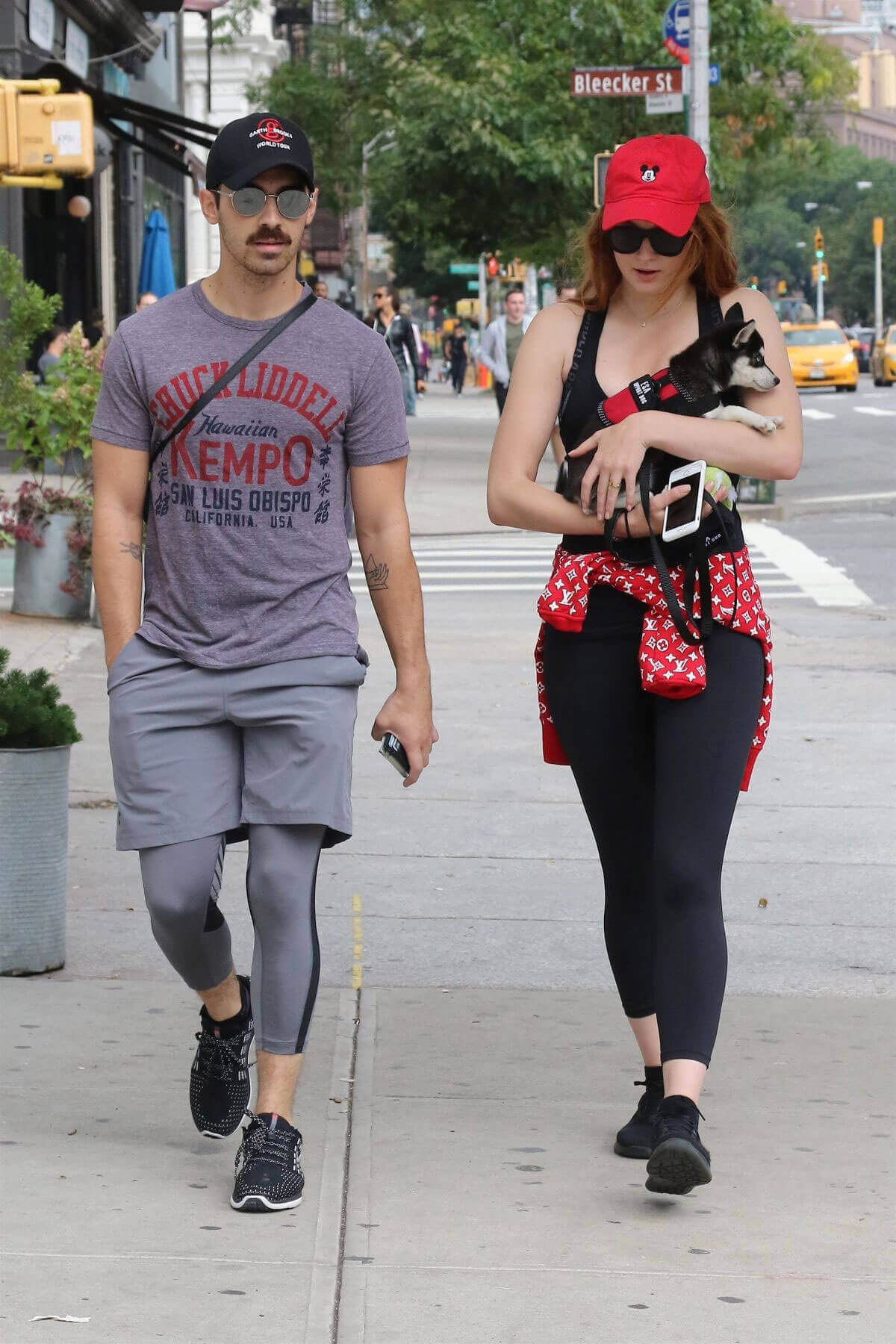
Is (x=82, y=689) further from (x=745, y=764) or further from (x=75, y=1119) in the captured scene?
(x=745, y=764)

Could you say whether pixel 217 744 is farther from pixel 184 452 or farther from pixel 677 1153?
pixel 677 1153

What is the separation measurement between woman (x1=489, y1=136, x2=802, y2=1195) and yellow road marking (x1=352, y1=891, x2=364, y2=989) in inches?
63.9

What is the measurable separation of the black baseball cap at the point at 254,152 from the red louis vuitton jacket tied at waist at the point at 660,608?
0.90 metres

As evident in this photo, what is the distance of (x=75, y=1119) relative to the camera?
175 inches

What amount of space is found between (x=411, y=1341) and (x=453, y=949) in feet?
8.65

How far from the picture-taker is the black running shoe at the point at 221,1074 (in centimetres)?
420

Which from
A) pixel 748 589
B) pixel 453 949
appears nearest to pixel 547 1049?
pixel 453 949

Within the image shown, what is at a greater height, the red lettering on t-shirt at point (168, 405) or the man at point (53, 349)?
the red lettering on t-shirt at point (168, 405)

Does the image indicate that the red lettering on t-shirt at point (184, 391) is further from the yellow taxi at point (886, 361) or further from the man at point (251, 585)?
the yellow taxi at point (886, 361)

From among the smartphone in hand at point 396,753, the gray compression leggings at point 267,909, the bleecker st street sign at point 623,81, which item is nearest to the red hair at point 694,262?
the smartphone in hand at point 396,753

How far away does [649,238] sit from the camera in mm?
3967

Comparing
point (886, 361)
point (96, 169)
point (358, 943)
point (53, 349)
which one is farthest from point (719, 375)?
point (886, 361)

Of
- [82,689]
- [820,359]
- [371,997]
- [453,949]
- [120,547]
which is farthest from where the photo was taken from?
[820,359]

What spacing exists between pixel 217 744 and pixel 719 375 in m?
1.18
